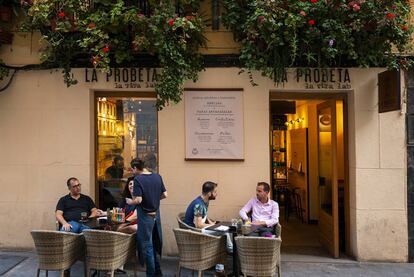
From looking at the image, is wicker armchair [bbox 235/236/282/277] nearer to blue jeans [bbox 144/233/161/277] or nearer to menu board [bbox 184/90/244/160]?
blue jeans [bbox 144/233/161/277]

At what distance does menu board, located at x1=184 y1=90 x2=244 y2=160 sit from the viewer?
7043 millimetres

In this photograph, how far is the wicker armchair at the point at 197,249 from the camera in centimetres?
525

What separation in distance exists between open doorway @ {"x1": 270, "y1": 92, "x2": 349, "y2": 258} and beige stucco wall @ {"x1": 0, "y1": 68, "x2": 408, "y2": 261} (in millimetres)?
343

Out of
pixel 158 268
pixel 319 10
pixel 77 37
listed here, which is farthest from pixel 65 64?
pixel 319 10

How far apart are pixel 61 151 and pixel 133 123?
1.34 meters

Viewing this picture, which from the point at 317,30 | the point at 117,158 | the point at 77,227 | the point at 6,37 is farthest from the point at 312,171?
the point at 6,37

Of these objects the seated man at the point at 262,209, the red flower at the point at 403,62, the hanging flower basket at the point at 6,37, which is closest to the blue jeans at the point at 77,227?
the seated man at the point at 262,209

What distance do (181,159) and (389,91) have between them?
3.53 metres

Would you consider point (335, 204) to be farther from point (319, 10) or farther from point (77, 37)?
point (77, 37)

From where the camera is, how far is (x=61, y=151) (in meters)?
7.15

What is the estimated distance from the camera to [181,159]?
7086 millimetres

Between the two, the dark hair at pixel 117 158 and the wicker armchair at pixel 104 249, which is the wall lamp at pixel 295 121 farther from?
the wicker armchair at pixel 104 249

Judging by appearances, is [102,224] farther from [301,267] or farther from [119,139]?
[301,267]

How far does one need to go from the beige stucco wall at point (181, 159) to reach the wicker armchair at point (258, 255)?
196 cm
